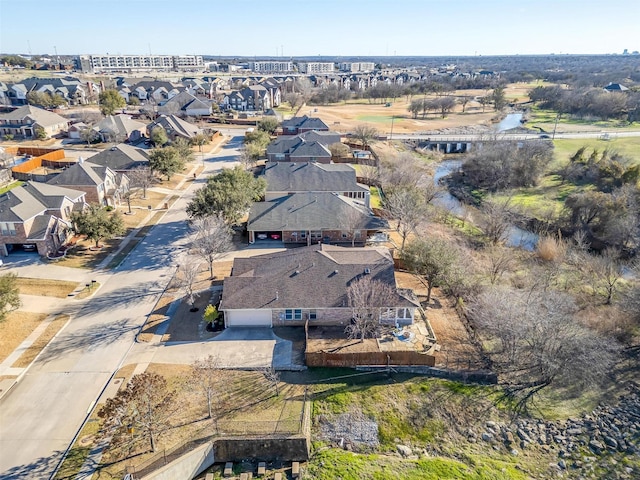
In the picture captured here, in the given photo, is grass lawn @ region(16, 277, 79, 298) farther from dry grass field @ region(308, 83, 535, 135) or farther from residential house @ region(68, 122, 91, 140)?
dry grass field @ region(308, 83, 535, 135)

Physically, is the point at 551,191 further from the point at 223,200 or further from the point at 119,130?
the point at 119,130

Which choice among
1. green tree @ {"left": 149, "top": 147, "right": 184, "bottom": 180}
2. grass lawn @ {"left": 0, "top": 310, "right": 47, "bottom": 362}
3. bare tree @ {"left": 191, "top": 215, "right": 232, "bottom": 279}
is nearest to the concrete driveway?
grass lawn @ {"left": 0, "top": 310, "right": 47, "bottom": 362}

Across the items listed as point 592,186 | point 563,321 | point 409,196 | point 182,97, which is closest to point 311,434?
point 563,321

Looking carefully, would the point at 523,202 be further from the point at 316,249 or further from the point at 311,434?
the point at 311,434

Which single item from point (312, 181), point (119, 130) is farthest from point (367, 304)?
point (119, 130)

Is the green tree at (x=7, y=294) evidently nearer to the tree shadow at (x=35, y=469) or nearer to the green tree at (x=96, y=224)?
the tree shadow at (x=35, y=469)

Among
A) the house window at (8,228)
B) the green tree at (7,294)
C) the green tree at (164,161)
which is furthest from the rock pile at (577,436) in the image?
the green tree at (164,161)
